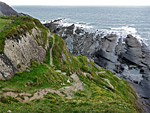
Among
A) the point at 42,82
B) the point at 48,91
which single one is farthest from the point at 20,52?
the point at 48,91

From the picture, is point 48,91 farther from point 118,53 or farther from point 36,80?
point 118,53

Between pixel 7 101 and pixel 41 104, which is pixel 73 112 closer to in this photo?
pixel 41 104

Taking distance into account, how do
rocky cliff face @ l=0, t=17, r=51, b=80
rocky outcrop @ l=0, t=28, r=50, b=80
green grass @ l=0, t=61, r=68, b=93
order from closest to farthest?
green grass @ l=0, t=61, r=68, b=93, rocky outcrop @ l=0, t=28, r=50, b=80, rocky cliff face @ l=0, t=17, r=51, b=80

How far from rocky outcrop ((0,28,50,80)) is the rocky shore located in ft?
100

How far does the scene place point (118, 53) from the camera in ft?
220

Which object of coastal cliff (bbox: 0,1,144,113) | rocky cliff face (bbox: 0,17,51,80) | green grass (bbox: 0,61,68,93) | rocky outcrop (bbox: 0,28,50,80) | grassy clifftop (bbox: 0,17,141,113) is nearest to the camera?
grassy clifftop (bbox: 0,17,141,113)

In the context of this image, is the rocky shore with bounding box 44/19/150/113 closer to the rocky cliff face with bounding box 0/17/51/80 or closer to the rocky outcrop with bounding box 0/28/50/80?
the rocky cliff face with bounding box 0/17/51/80

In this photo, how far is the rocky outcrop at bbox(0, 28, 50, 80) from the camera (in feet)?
84.6

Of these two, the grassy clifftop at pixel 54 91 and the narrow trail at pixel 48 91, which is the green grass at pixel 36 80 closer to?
the grassy clifftop at pixel 54 91

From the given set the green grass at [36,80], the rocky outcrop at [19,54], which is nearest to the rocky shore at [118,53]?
the green grass at [36,80]

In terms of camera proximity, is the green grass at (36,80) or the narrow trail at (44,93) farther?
the green grass at (36,80)

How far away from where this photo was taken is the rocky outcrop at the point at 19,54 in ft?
84.6

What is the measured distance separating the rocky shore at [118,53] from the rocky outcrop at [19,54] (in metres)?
30.6

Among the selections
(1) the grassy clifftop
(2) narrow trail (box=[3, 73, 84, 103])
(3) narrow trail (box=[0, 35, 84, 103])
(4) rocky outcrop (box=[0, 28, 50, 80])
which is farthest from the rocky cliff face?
(2) narrow trail (box=[3, 73, 84, 103])
